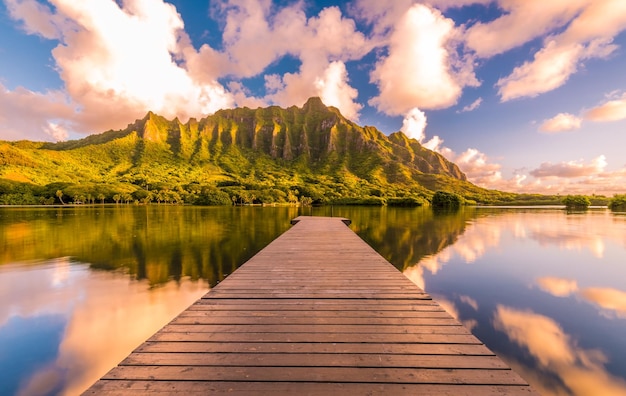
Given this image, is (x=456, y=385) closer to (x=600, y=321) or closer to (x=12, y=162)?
(x=600, y=321)

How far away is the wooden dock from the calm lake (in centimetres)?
338

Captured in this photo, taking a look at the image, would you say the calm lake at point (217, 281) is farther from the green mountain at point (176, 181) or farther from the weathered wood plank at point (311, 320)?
the green mountain at point (176, 181)

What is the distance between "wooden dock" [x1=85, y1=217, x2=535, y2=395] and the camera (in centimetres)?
363

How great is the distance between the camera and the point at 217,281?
510 inches

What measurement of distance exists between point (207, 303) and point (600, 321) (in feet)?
42.0

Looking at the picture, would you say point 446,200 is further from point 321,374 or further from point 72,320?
point 321,374

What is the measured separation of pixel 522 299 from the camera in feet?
38.3

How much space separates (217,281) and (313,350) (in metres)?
9.67

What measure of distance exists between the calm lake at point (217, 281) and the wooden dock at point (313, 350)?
338 cm

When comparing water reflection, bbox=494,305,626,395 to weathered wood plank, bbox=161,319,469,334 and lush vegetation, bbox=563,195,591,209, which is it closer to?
weathered wood plank, bbox=161,319,469,334

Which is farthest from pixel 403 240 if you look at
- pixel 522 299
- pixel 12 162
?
pixel 12 162

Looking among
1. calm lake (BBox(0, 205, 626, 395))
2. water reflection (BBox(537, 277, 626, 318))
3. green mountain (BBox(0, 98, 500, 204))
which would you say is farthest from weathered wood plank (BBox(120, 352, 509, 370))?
green mountain (BBox(0, 98, 500, 204))

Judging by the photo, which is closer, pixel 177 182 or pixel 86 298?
pixel 86 298

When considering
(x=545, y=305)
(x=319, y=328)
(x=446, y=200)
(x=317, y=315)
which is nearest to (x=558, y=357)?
(x=545, y=305)
